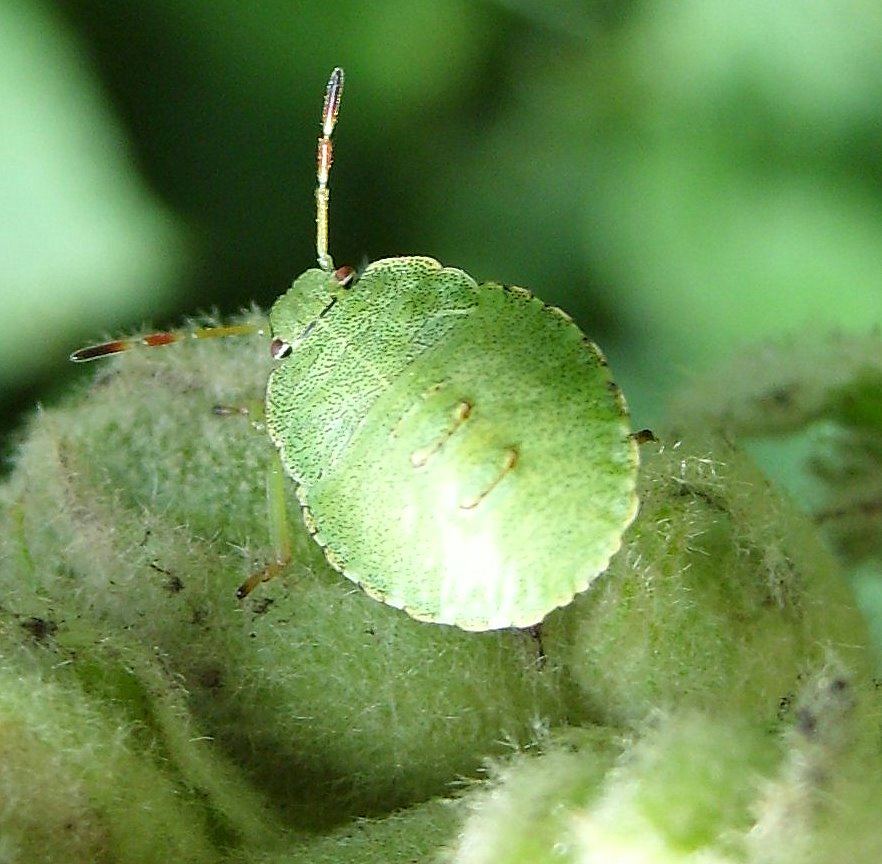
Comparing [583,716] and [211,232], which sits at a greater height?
[211,232]

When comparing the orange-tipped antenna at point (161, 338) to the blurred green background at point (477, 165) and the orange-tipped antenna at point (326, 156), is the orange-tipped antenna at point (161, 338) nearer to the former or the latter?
the orange-tipped antenna at point (326, 156)

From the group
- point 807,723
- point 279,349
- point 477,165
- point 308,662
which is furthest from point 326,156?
point 477,165

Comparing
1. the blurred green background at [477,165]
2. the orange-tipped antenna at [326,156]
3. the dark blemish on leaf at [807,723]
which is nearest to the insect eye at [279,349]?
the orange-tipped antenna at [326,156]

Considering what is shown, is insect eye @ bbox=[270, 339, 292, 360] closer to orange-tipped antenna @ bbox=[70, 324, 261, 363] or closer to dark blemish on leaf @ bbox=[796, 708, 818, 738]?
orange-tipped antenna @ bbox=[70, 324, 261, 363]

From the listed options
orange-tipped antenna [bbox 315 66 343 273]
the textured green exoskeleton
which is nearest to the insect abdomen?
the textured green exoskeleton

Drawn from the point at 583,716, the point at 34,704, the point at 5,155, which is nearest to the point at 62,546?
the point at 34,704

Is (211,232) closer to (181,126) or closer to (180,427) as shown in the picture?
(181,126)
